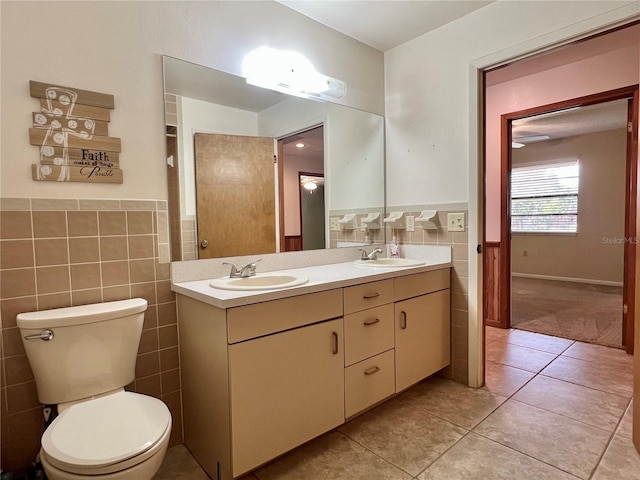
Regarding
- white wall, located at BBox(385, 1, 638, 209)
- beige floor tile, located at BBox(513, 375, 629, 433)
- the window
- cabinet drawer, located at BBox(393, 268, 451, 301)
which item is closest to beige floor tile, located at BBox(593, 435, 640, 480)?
beige floor tile, located at BBox(513, 375, 629, 433)

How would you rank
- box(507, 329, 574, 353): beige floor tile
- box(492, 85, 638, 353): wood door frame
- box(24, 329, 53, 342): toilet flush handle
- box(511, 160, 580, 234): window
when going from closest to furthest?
box(24, 329, 53, 342): toilet flush handle < box(492, 85, 638, 353): wood door frame < box(507, 329, 574, 353): beige floor tile < box(511, 160, 580, 234): window

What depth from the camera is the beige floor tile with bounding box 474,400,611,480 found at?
1.57 meters

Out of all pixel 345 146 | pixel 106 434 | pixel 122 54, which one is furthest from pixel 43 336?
pixel 345 146

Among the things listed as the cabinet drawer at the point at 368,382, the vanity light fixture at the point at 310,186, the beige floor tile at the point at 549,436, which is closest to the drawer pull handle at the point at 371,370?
the cabinet drawer at the point at 368,382

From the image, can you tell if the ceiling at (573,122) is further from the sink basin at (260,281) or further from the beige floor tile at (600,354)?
the sink basin at (260,281)

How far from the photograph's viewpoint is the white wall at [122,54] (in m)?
1.33

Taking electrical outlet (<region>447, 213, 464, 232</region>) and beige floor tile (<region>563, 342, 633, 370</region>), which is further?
beige floor tile (<region>563, 342, 633, 370</region>)

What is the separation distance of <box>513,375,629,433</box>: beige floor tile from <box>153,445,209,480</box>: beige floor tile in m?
1.82

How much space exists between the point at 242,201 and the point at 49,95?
0.94 m

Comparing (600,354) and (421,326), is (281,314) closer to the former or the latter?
(421,326)

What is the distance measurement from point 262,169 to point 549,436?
6.73ft

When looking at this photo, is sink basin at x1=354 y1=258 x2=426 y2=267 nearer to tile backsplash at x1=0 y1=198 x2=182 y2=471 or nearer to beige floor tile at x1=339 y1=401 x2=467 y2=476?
beige floor tile at x1=339 y1=401 x2=467 y2=476

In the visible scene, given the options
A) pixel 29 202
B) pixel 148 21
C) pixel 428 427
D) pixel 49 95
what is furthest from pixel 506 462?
pixel 148 21

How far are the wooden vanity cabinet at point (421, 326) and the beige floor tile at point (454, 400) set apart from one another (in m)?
0.13
